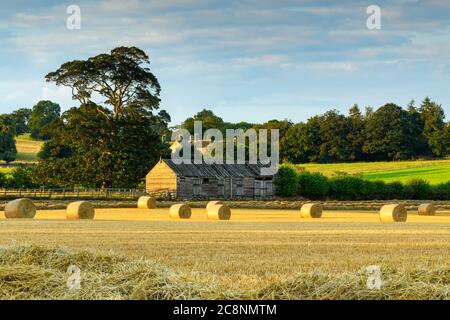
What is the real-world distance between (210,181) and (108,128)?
10.9 metres

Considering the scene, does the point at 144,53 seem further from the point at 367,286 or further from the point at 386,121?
the point at 367,286

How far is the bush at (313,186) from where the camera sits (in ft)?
265

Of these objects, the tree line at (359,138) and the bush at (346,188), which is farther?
the tree line at (359,138)

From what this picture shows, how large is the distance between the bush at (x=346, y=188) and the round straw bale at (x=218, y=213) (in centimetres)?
4177

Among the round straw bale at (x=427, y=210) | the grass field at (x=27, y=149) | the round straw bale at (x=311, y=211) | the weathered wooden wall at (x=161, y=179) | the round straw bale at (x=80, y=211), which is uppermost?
the grass field at (x=27, y=149)

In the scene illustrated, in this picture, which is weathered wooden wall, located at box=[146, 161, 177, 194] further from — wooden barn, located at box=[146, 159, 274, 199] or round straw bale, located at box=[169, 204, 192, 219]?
round straw bale, located at box=[169, 204, 192, 219]

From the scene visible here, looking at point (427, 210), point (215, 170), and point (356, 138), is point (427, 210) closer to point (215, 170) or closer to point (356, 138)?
point (215, 170)

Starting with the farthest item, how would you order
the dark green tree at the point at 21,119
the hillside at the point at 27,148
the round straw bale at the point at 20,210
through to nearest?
1. the dark green tree at the point at 21,119
2. the hillside at the point at 27,148
3. the round straw bale at the point at 20,210

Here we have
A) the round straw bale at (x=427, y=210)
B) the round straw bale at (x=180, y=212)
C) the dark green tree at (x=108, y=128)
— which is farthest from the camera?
the dark green tree at (x=108, y=128)

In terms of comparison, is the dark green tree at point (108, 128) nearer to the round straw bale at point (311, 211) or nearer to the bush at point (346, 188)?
the bush at point (346, 188)

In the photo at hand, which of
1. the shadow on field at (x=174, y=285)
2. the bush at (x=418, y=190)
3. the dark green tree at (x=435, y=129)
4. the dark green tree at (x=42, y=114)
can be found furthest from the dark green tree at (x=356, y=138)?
the shadow on field at (x=174, y=285)

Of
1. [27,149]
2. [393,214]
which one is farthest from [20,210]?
[27,149]

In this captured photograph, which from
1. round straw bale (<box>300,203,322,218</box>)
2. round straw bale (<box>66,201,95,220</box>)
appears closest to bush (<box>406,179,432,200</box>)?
round straw bale (<box>300,203,322,218</box>)
